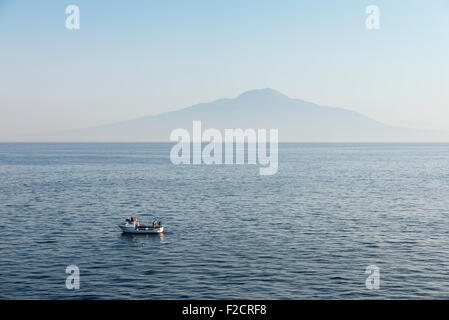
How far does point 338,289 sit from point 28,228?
51937 mm

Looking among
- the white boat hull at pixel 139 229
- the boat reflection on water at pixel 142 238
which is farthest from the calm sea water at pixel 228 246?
the white boat hull at pixel 139 229

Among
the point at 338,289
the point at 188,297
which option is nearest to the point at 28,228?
the point at 188,297

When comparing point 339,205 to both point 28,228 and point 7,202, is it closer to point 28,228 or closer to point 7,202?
point 28,228

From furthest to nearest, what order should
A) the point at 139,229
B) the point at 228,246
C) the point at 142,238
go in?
the point at 139,229 < the point at 142,238 < the point at 228,246

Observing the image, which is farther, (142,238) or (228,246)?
(142,238)

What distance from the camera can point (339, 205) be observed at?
9894cm

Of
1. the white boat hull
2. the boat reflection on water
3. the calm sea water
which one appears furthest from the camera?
the white boat hull

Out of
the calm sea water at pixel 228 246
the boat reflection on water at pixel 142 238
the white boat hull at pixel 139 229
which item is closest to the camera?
the calm sea water at pixel 228 246

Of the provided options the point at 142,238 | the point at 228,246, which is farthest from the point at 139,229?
the point at 228,246

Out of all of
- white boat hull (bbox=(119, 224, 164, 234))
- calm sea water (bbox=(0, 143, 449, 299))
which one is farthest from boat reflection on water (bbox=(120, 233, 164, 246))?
white boat hull (bbox=(119, 224, 164, 234))

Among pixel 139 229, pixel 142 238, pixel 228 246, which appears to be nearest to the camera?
pixel 228 246

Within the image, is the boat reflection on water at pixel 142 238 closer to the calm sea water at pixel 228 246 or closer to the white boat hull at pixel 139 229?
the calm sea water at pixel 228 246

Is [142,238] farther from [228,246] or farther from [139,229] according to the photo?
[228,246]

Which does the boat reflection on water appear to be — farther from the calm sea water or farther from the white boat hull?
the white boat hull
